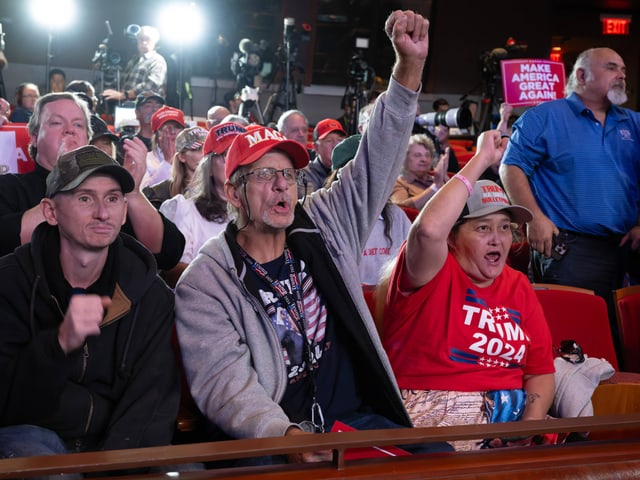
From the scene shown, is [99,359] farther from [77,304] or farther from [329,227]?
[329,227]

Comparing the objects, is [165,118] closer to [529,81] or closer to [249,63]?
[529,81]

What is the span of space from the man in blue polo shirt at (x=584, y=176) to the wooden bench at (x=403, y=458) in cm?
193

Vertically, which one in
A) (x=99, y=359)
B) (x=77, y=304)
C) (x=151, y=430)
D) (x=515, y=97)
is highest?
(x=515, y=97)

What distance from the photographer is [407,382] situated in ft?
7.11

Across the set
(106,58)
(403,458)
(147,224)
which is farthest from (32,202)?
(106,58)

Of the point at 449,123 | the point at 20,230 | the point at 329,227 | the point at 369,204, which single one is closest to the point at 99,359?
the point at 20,230

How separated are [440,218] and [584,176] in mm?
1560

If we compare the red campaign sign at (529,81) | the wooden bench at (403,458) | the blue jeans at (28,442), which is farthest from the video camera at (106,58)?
the wooden bench at (403,458)

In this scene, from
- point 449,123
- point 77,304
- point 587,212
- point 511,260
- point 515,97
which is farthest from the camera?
point 515,97

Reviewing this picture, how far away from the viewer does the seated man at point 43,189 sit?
2188 millimetres

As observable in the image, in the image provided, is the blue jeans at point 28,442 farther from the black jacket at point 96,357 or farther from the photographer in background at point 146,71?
the photographer in background at point 146,71

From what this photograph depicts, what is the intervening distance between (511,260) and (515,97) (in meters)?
1.93

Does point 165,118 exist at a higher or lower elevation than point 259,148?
higher

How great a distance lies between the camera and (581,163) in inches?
132
